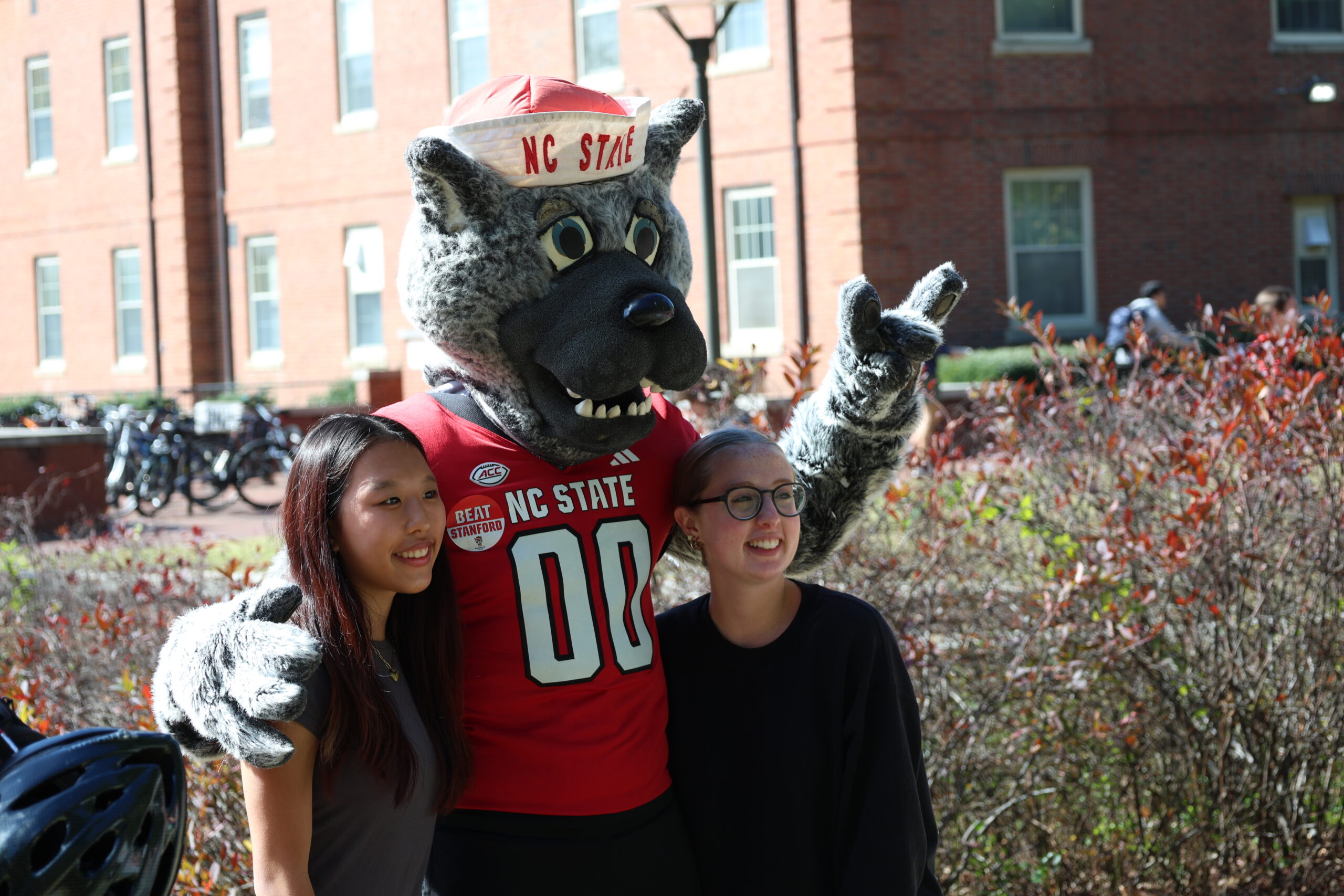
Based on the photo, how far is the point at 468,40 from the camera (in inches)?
679

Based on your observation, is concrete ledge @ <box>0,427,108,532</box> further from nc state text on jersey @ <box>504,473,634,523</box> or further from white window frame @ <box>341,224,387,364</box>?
nc state text on jersey @ <box>504,473,634,523</box>

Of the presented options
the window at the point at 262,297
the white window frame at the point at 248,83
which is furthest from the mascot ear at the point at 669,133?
the window at the point at 262,297

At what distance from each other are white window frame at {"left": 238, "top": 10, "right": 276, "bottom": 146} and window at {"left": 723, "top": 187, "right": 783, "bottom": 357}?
7.72 m

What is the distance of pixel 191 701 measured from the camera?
191 cm

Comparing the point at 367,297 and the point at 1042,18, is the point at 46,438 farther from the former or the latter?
the point at 1042,18

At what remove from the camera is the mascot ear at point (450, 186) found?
2.28 m

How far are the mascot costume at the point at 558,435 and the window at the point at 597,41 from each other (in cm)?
1432

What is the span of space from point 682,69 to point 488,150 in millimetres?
13733

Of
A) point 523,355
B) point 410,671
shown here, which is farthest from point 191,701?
point 523,355

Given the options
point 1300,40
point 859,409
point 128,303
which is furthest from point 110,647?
point 128,303

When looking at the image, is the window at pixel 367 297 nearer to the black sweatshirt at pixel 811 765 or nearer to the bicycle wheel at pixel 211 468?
the bicycle wheel at pixel 211 468

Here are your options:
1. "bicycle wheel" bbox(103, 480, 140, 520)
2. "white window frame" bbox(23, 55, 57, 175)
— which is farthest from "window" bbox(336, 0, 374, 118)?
"bicycle wheel" bbox(103, 480, 140, 520)

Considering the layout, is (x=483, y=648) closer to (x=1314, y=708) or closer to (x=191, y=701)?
(x=191, y=701)

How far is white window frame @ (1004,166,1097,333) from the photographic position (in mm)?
15422
